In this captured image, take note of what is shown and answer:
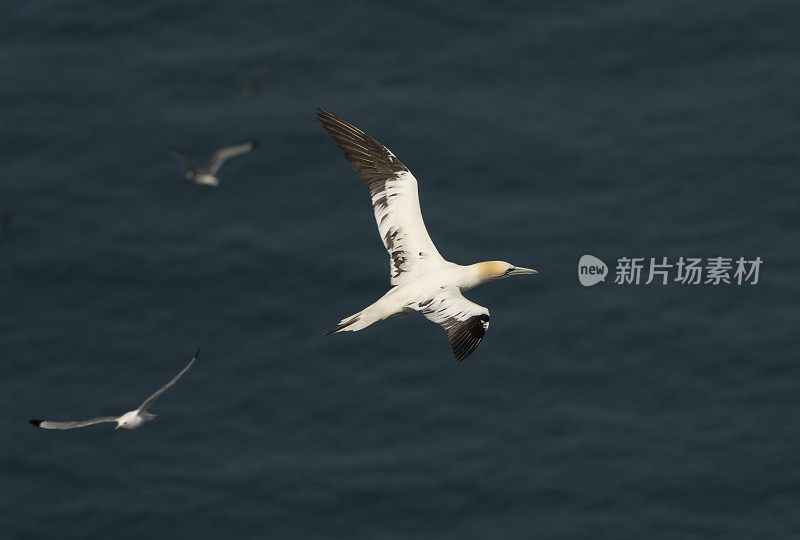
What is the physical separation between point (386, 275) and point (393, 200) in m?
23.5

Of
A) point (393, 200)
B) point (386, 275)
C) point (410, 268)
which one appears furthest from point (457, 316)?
point (386, 275)

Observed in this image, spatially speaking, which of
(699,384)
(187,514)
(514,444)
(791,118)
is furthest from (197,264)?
(791,118)

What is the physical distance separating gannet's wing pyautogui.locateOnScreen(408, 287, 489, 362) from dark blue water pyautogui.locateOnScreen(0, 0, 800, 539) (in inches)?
926

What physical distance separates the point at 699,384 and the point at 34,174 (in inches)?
1198

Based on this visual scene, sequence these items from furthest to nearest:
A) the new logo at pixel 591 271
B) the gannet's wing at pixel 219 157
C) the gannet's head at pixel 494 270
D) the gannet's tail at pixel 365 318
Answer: the new logo at pixel 591 271 < the gannet's wing at pixel 219 157 < the gannet's head at pixel 494 270 < the gannet's tail at pixel 365 318

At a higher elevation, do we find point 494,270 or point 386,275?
point 386,275

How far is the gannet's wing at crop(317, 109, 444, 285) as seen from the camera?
47.2 metres

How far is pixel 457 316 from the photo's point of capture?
44.8m

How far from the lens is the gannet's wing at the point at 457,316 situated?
144 feet

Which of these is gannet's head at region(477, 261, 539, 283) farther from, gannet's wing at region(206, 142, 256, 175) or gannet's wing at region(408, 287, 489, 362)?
gannet's wing at region(206, 142, 256, 175)

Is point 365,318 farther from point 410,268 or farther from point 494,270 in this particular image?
point 494,270

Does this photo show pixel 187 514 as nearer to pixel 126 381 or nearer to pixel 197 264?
pixel 126 381

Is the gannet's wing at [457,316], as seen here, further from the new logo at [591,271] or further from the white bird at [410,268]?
the new logo at [591,271]

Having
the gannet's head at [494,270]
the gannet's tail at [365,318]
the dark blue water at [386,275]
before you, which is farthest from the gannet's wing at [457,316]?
the dark blue water at [386,275]
